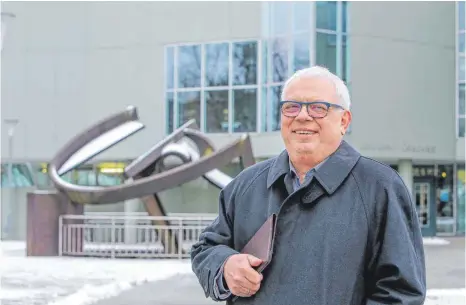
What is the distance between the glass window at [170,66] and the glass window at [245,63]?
2.20 m

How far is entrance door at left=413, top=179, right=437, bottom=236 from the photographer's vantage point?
24000 mm

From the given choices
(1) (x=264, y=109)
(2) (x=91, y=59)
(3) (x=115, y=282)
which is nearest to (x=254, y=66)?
(1) (x=264, y=109)

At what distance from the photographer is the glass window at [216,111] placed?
72.7 ft

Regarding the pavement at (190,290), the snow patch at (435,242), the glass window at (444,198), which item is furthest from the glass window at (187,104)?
the pavement at (190,290)

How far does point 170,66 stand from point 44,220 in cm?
916

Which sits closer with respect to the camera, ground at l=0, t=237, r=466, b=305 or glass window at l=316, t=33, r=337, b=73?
ground at l=0, t=237, r=466, b=305

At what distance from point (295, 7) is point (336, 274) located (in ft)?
62.5

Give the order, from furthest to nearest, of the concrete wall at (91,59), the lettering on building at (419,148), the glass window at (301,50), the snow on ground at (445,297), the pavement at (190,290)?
1. the concrete wall at (91,59)
2. the lettering on building at (419,148)
3. the glass window at (301,50)
4. the pavement at (190,290)
5. the snow on ground at (445,297)

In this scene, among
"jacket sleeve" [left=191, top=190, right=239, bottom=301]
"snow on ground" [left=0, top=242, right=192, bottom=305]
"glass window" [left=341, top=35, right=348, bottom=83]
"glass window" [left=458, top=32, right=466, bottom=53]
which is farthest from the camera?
"glass window" [left=458, top=32, right=466, bottom=53]

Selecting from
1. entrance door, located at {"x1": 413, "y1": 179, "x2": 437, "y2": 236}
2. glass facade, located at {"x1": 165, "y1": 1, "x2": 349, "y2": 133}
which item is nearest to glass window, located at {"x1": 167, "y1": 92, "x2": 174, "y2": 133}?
glass facade, located at {"x1": 165, "y1": 1, "x2": 349, "y2": 133}

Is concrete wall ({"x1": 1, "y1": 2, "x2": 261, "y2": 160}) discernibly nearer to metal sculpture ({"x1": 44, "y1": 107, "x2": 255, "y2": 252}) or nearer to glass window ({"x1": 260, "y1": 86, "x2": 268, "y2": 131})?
glass window ({"x1": 260, "y1": 86, "x2": 268, "y2": 131})

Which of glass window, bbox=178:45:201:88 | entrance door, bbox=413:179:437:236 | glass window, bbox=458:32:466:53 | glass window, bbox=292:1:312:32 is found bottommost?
entrance door, bbox=413:179:437:236

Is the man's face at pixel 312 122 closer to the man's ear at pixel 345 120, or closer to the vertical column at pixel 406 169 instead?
the man's ear at pixel 345 120

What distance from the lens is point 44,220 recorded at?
1483 centimetres
